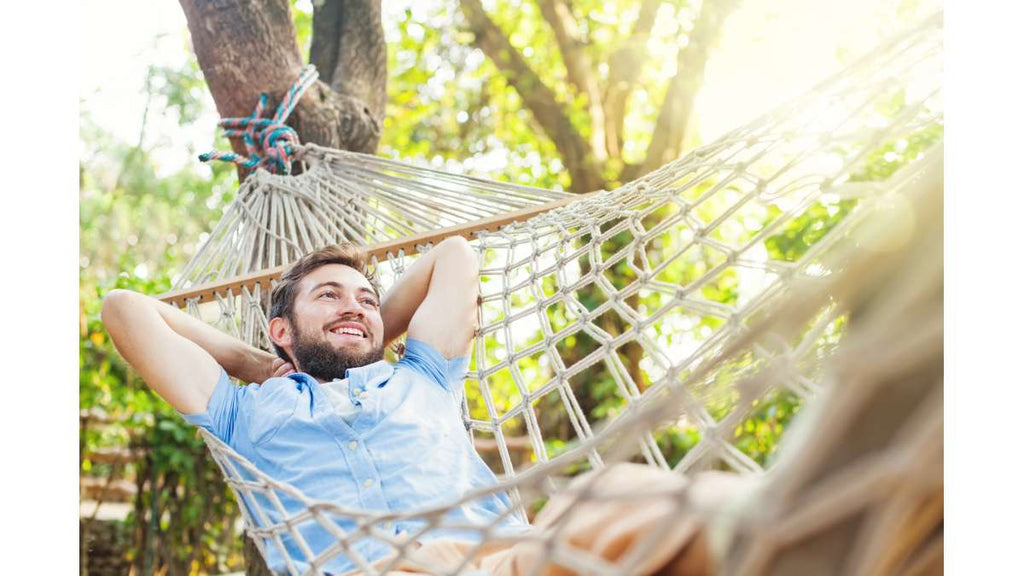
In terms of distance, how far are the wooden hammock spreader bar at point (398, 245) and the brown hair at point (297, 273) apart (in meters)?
0.17

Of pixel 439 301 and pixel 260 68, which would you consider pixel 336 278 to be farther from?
pixel 260 68

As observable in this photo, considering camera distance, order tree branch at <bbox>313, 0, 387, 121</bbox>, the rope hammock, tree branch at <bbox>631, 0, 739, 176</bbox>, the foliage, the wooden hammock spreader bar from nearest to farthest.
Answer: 1. the rope hammock
2. the wooden hammock spreader bar
3. tree branch at <bbox>313, 0, 387, 121</bbox>
4. the foliage
5. tree branch at <bbox>631, 0, 739, 176</bbox>

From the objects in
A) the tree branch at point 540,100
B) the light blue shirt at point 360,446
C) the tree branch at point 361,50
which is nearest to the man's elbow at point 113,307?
the light blue shirt at point 360,446

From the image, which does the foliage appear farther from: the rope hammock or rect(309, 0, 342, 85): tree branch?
the rope hammock

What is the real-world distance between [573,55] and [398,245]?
9.48 feet

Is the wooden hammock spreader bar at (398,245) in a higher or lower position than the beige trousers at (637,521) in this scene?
higher

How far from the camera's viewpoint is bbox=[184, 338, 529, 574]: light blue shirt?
1.34m

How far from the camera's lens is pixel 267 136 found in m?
2.12

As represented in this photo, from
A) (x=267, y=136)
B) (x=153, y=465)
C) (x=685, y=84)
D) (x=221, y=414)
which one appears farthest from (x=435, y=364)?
(x=685, y=84)

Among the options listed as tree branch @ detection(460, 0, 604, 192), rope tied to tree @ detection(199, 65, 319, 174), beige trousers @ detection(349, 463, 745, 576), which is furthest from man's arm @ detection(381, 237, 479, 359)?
tree branch @ detection(460, 0, 604, 192)

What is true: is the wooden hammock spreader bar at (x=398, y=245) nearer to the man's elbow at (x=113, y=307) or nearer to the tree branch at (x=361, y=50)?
the man's elbow at (x=113, y=307)

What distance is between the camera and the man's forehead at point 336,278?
159cm

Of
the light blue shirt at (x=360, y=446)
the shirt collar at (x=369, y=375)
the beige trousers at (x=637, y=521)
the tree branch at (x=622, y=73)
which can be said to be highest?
the tree branch at (x=622, y=73)

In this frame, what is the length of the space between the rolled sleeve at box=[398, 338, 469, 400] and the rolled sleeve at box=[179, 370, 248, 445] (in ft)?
0.89
